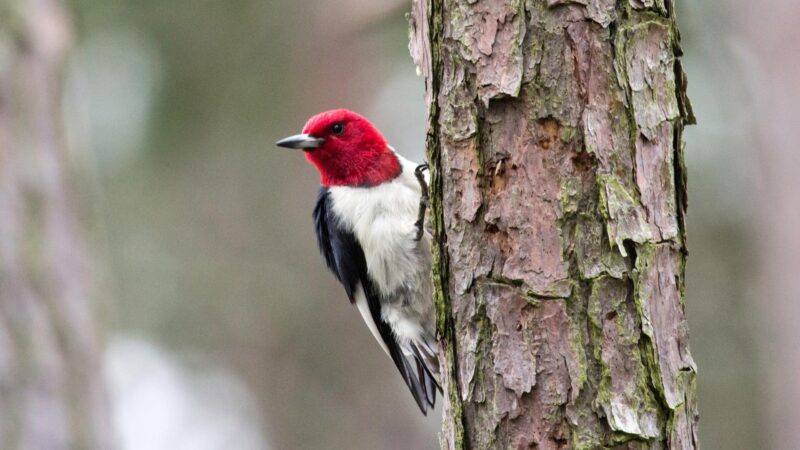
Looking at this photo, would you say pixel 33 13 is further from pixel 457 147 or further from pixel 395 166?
pixel 457 147

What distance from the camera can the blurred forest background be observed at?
8469mm

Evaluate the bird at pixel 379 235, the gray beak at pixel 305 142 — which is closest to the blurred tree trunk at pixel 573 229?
the bird at pixel 379 235

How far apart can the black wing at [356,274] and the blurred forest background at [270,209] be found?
3.14m

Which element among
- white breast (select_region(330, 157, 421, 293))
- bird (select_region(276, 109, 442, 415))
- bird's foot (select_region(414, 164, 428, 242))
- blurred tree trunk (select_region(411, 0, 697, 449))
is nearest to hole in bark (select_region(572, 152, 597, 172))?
blurred tree trunk (select_region(411, 0, 697, 449))

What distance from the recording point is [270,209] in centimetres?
994

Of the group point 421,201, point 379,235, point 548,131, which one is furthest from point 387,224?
point 548,131

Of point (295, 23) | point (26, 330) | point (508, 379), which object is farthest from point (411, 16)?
point (295, 23)

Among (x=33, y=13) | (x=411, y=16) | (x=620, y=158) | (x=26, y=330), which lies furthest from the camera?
(x=33, y=13)

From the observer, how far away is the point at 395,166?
4.75 meters

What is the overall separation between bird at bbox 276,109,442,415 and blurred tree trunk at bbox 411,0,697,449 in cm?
172

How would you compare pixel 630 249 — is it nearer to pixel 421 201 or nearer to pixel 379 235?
pixel 421 201

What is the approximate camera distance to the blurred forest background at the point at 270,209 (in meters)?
8.47

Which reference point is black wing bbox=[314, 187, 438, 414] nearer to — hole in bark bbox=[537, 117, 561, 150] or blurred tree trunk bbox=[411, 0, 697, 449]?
blurred tree trunk bbox=[411, 0, 697, 449]

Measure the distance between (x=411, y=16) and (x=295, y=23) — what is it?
6641 millimetres
